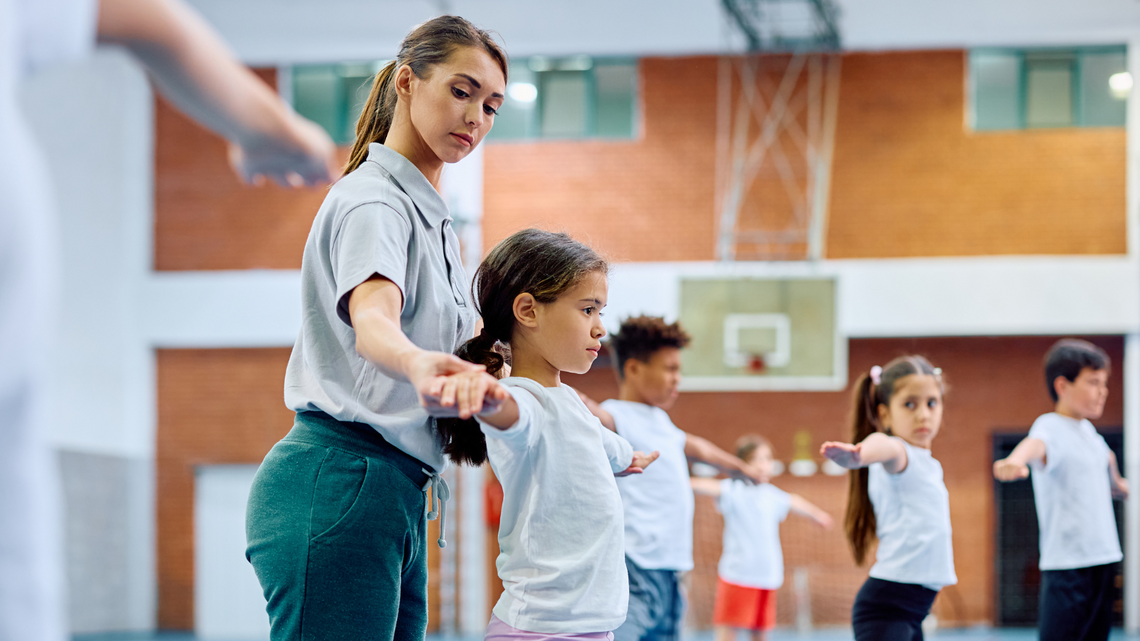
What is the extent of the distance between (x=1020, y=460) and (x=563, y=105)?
26.0ft

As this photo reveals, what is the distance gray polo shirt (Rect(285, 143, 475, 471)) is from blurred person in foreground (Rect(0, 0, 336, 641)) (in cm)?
70

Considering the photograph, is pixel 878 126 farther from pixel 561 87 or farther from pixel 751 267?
pixel 561 87

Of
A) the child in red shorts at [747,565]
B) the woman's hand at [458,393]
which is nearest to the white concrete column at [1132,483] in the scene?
the child in red shorts at [747,565]

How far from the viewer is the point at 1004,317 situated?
9898 millimetres

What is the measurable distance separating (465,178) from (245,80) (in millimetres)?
9811

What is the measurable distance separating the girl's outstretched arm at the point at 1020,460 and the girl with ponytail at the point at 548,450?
1833 mm

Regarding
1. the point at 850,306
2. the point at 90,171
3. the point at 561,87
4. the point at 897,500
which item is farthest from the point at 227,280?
the point at 897,500

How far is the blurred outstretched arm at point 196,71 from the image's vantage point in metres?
0.82

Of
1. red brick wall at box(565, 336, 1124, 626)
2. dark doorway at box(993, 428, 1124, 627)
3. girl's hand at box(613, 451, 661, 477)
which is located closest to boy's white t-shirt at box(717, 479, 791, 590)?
red brick wall at box(565, 336, 1124, 626)

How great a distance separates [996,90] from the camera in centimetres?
1042

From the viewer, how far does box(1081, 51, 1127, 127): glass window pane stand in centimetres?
1023

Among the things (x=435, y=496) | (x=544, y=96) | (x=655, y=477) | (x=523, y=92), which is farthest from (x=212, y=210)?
(x=435, y=496)

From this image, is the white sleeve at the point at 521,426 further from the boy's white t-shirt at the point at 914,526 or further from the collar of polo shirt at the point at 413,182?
the boy's white t-shirt at the point at 914,526

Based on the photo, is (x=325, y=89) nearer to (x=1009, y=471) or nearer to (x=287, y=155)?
(x=1009, y=471)
